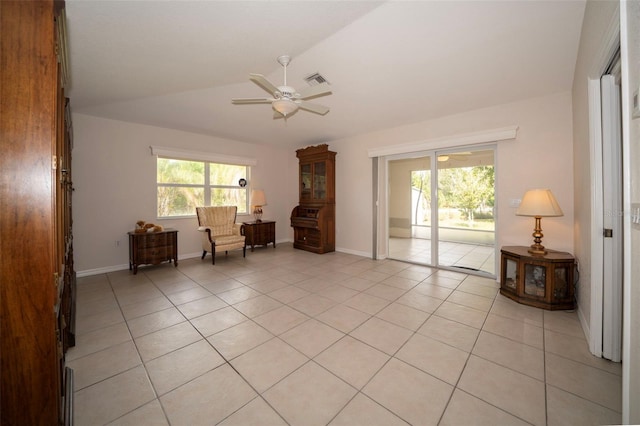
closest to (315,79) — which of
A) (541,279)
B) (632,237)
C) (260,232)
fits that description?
(632,237)

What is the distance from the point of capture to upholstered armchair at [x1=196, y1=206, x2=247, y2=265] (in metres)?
4.59

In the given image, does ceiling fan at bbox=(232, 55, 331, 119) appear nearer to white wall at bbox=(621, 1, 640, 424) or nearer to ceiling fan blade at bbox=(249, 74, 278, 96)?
ceiling fan blade at bbox=(249, 74, 278, 96)

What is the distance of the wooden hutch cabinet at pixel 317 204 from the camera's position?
5.43 meters

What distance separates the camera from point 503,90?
3121mm

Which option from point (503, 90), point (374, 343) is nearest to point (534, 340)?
point (374, 343)

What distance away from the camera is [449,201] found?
4168 millimetres

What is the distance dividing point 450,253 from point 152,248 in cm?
570

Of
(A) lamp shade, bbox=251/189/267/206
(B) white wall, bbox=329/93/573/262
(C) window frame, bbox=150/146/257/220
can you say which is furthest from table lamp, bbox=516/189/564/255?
(C) window frame, bbox=150/146/257/220

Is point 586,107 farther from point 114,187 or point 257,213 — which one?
point 114,187

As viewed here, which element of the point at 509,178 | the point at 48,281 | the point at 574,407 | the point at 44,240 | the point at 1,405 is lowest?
the point at 574,407

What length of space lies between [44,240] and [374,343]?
214 centimetres

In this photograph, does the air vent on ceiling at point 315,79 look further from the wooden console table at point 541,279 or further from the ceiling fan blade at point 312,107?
the wooden console table at point 541,279

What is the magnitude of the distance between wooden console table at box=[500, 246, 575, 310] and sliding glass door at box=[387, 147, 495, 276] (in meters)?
0.91

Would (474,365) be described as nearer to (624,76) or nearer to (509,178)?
(624,76)
